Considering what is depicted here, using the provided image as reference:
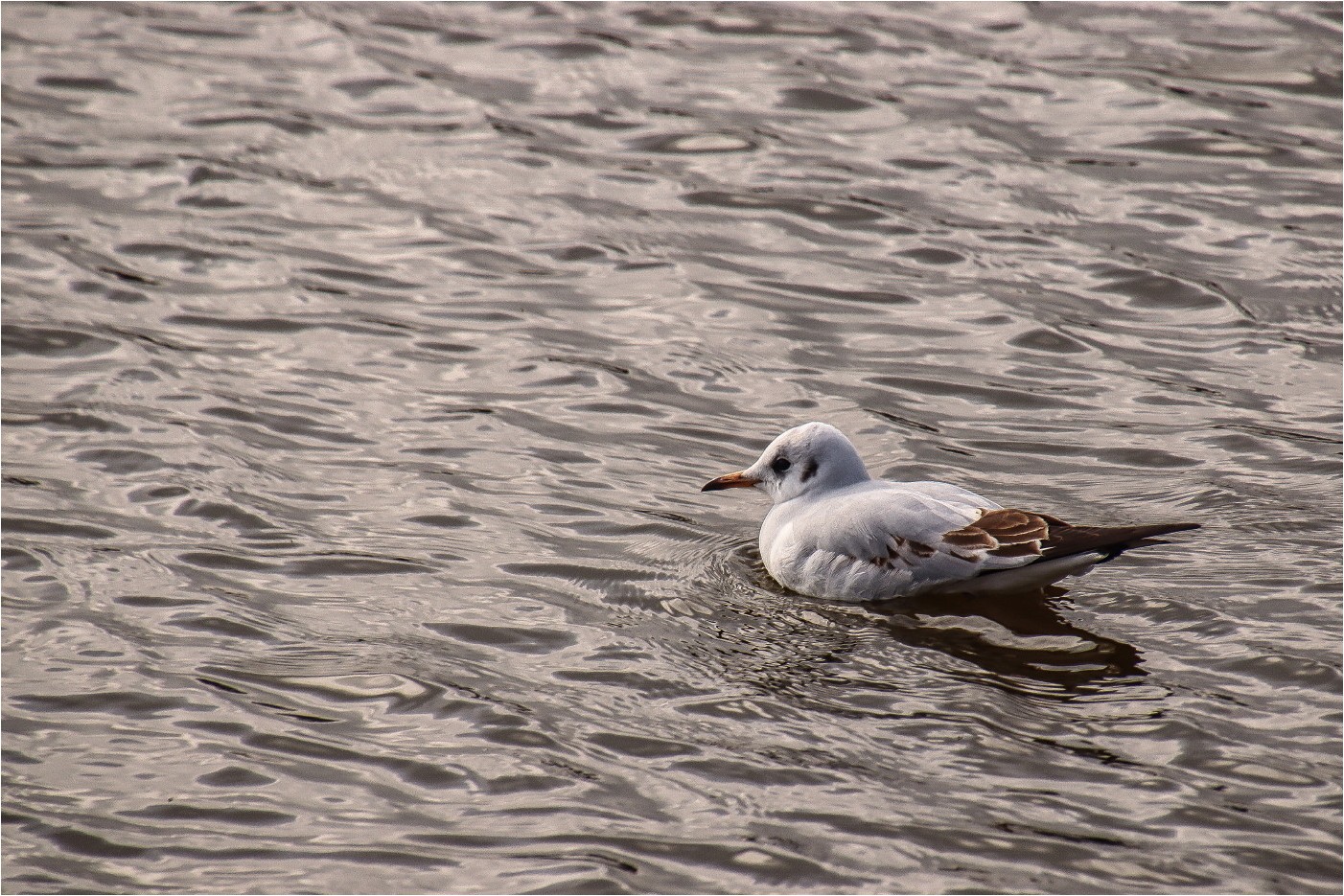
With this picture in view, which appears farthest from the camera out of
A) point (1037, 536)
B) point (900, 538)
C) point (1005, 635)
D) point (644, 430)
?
point (644, 430)

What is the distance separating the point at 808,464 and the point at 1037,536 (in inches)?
49.7

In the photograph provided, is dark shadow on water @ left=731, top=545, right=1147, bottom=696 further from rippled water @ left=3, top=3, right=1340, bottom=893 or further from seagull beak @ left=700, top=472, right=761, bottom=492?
seagull beak @ left=700, top=472, right=761, bottom=492

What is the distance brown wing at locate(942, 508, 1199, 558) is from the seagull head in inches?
31.5

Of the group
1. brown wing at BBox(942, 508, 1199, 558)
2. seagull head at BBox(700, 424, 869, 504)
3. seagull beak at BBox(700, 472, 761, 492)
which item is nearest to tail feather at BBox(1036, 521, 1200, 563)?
brown wing at BBox(942, 508, 1199, 558)

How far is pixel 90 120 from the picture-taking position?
13.2 metres

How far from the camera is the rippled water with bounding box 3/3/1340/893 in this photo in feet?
19.5

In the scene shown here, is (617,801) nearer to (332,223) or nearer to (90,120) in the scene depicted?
(332,223)

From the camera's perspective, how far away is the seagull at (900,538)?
7.02m

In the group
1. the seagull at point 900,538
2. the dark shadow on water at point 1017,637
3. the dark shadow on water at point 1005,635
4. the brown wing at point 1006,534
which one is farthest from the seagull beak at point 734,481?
the brown wing at point 1006,534

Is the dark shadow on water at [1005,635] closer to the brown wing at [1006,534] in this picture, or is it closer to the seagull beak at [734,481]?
the brown wing at [1006,534]

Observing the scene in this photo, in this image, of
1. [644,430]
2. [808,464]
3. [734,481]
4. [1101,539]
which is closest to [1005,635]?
[1101,539]

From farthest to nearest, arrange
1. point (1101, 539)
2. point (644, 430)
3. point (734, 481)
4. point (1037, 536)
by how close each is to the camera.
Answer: point (644, 430) → point (734, 481) → point (1037, 536) → point (1101, 539)

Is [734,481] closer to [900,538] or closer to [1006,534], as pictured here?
[900,538]

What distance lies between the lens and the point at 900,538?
24.0 feet
